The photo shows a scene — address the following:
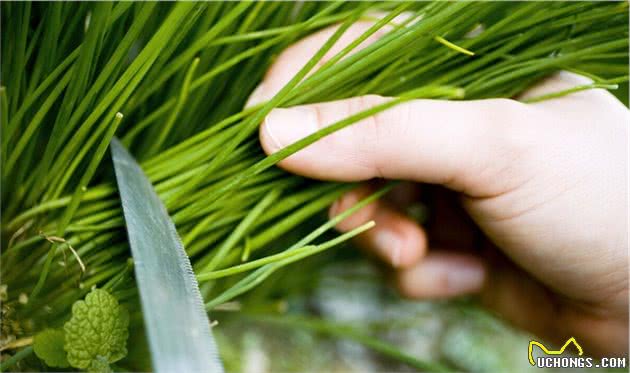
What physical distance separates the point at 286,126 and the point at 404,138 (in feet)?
0.30

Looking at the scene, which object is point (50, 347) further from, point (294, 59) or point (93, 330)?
point (294, 59)

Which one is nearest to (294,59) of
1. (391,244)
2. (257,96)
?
(257,96)

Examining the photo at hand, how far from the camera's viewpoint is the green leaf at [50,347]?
0.42 meters

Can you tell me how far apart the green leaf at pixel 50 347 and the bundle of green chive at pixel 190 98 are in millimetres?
16

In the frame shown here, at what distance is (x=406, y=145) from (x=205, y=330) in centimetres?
25

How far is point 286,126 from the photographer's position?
49 cm

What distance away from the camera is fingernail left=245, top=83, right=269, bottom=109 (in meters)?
0.52

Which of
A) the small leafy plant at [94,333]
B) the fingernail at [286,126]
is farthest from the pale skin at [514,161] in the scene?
the small leafy plant at [94,333]

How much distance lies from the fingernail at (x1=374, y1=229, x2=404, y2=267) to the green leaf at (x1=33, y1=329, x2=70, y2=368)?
411mm

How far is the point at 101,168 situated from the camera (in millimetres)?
495

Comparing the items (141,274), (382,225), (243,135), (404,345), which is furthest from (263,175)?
(404,345)

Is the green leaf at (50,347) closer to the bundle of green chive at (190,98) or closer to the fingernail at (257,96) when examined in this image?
the bundle of green chive at (190,98)

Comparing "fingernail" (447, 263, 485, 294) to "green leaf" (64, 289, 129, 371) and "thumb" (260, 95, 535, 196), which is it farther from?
"green leaf" (64, 289, 129, 371)

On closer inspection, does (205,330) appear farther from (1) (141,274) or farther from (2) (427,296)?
(2) (427,296)
